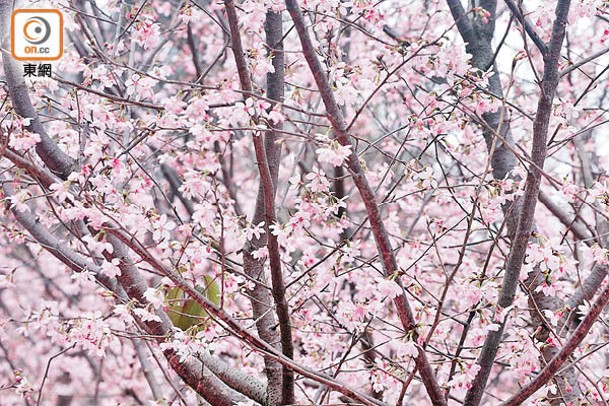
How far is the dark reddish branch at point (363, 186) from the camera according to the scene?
2.11 m

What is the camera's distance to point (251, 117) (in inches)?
101

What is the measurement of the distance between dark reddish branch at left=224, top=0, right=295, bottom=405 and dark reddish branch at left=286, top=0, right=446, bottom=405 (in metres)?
0.22

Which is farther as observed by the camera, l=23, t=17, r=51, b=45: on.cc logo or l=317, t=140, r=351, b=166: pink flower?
l=23, t=17, r=51, b=45: on.cc logo

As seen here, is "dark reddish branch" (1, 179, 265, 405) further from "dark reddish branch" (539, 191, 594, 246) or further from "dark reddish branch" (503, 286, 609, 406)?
"dark reddish branch" (539, 191, 594, 246)

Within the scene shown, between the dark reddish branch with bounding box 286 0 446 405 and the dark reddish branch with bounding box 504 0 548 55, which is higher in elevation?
the dark reddish branch with bounding box 504 0 548 55

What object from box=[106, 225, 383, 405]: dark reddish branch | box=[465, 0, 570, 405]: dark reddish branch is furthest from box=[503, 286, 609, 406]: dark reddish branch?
box=[106, 225, 383, 405]: dark reddish branch

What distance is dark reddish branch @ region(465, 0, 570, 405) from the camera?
245 centimetres

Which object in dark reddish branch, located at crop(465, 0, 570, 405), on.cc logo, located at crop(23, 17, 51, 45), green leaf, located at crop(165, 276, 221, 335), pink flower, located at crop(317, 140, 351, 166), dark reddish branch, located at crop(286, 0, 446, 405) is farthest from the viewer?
green leaf, located at crop(165, 276, 221, 335)

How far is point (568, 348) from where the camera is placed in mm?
2193

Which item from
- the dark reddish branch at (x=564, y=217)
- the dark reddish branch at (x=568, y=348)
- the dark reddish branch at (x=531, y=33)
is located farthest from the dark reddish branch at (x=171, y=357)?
the dark reddish branch at (x=564, y=217)

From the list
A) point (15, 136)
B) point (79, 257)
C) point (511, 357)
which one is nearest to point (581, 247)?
point (511, 357)

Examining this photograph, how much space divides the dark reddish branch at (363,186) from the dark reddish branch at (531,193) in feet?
0.76

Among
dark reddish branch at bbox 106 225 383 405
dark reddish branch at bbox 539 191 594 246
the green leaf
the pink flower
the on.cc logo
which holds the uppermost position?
dark reddish branch at bbox 539 191 594 246

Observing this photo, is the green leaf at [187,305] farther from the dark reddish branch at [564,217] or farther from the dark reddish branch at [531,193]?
the dark reddish branch at [564,217]
